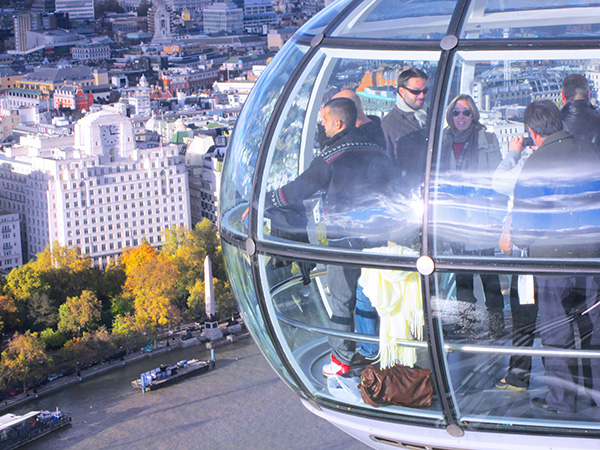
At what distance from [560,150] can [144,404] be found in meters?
13.6

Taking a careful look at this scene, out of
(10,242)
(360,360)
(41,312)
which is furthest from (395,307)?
(10,242)

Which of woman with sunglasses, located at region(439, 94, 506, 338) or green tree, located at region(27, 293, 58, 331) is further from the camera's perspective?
green tree, located at region(27, 293, 58, 331)

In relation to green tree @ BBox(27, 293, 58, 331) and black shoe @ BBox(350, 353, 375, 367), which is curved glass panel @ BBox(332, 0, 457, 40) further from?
green tree @ BBox(27, 293, 58, 331)

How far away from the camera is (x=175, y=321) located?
20547 mm

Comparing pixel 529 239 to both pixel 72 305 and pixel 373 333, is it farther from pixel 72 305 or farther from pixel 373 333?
pixel 72 305

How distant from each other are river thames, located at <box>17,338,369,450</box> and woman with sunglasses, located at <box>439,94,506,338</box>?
1089cm

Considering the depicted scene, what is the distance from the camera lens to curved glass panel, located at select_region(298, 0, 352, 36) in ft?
12.2

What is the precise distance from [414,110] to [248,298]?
0.74 meters

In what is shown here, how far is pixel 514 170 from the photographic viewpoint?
131 inches

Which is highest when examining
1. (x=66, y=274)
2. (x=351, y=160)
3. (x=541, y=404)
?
(x=351, y=160)

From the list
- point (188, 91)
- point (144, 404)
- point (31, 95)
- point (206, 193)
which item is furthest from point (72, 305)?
point (188, 91)

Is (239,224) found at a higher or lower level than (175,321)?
higher

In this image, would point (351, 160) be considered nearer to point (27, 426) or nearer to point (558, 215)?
point (558, 215)

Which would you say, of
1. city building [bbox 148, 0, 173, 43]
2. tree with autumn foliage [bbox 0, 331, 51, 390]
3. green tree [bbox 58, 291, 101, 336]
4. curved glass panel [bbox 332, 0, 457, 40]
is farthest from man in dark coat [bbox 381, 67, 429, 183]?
city building [bbox 148, 0, 173, 43]
